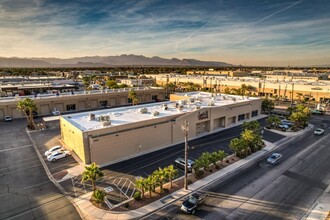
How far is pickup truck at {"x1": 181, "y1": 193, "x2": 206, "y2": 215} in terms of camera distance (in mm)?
24359

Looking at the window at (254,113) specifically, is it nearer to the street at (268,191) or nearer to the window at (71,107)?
the street at (268,191)

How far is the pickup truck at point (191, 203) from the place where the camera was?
24359 millimetres

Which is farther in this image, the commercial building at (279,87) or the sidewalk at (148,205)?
the commercial building at (279,87)

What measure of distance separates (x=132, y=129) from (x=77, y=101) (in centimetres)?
4627

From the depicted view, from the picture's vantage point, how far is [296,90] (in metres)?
94.0

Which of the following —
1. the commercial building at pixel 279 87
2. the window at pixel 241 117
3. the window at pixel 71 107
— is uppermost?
the commercial building at pixel 279 87

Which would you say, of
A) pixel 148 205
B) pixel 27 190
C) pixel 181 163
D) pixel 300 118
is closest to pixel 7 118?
pixel 27 190

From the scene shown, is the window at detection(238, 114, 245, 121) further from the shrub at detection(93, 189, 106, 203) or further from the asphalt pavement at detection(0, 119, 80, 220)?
the asphalt pavement at detection(0, 119, 80, 220)

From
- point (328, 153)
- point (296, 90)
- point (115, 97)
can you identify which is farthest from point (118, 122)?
point (296, 90)

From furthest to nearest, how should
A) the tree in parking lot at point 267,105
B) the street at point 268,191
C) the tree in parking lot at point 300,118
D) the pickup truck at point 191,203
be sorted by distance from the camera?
the tree in parking lot at point 267,105, the tree in parking lot at point 300,118, the street at point 268,191, the pickup truck at point 191,203

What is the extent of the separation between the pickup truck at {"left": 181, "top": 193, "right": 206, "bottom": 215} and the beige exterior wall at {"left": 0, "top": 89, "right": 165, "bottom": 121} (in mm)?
62166

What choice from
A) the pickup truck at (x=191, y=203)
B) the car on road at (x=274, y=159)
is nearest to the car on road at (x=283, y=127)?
the car on road at (x=274, y=159)

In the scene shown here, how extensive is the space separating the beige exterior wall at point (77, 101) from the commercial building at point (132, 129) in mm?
29600

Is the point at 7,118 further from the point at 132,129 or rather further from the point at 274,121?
the point at 274,121
